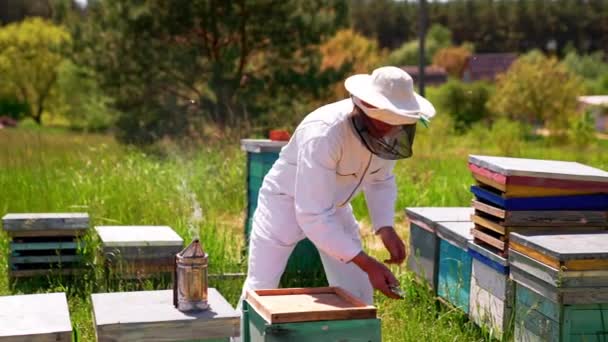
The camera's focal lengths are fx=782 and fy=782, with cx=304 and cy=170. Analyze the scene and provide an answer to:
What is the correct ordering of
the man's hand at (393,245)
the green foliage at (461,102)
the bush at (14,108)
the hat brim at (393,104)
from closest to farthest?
the hat brim at (393,104)
the man's hand at (393,245)
the green foliage at (461,102)
the bush at (14,108)

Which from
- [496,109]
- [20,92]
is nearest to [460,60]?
[496,109]

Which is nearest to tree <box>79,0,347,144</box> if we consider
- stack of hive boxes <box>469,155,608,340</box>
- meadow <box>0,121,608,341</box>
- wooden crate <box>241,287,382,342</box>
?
meadow <box>0,121,608,341</box>

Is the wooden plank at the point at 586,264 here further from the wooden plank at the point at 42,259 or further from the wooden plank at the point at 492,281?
the wooden plank at the point at 42,259

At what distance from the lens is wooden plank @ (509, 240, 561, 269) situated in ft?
9.39

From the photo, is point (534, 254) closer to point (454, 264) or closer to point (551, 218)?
point (551, 218)

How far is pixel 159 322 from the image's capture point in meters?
2.26

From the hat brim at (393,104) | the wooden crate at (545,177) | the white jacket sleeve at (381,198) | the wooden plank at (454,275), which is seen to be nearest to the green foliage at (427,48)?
the wooden plank at (454,275)

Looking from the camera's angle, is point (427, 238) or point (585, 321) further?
point (427, 238)

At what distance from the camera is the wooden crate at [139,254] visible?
14.1ft

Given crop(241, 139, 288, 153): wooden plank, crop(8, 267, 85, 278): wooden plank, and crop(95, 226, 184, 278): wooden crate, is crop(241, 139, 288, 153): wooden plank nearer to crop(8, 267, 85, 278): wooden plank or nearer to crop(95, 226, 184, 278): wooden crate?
crop(95, 226, 184, 278): wooden crate

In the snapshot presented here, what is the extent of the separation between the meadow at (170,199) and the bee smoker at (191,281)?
54.8 inches

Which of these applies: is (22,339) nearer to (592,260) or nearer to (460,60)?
(592,260)

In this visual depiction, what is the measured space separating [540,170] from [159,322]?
182cm

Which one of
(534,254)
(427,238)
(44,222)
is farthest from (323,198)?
(44,222)
